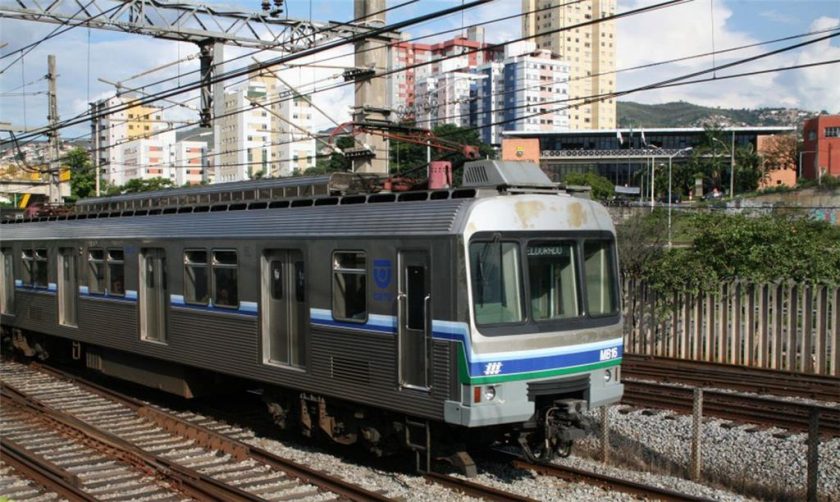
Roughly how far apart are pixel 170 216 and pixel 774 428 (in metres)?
9.27

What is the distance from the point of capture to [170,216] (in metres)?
13.7

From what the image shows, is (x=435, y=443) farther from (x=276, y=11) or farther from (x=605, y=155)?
(x=605, y=155)

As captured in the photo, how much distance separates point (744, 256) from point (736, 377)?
468 cm

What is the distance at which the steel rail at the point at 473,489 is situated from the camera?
859 centimetres

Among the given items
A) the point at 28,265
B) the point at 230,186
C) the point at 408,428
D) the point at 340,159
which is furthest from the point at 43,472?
the point at 340,159

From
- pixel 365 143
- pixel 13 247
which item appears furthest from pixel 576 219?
pixel 13 247

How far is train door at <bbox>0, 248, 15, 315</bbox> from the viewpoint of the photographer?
62.2 ft

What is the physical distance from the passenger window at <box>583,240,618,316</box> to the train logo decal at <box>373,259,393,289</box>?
2138mm

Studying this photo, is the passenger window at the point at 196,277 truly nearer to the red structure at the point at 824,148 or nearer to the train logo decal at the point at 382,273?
the train logo decal at the point at 382,273

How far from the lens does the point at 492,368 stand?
28.5 feet

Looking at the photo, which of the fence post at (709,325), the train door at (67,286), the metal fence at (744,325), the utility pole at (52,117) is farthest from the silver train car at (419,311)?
the utility pole at (52,117)

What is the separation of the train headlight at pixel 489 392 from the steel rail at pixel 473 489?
929 millimetres

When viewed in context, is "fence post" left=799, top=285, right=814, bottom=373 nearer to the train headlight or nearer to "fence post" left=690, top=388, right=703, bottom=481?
"fence post" left=690, top=388, right=703, bottom=481

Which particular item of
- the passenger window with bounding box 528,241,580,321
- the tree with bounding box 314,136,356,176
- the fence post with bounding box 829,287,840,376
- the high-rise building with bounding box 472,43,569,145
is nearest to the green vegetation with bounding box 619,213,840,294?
the fence post with bounding box 829,287,840,376
